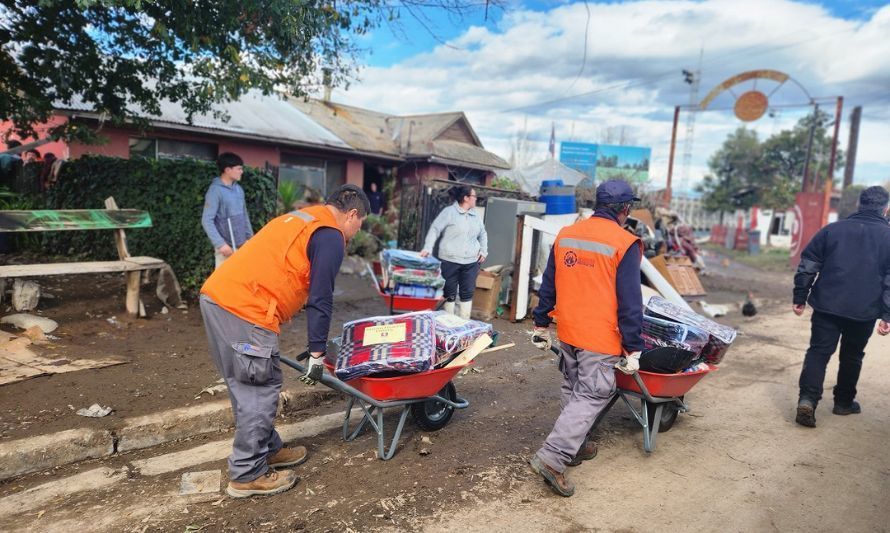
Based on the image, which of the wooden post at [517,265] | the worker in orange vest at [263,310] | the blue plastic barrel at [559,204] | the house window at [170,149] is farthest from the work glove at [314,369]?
the house window at [170,149]

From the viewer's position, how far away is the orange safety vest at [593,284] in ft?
11.0

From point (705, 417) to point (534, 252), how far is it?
13.0 feet

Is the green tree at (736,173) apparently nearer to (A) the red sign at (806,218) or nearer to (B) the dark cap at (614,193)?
(A) the red sign at (806,218)

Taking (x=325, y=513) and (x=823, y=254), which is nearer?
(x=325, y=513)

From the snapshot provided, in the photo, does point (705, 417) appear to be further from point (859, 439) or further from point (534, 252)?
point (534, 252)

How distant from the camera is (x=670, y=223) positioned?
14797 millimetres

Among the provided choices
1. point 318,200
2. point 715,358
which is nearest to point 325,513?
point 715,358

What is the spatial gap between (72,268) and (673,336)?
5.79 m

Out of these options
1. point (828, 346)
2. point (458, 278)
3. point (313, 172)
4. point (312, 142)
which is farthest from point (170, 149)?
point (828, 346)

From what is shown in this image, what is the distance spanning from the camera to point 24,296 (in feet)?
19.8

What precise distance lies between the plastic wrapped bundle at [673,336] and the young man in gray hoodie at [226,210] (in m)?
4.27

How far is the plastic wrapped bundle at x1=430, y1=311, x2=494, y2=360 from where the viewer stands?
12.4 feet

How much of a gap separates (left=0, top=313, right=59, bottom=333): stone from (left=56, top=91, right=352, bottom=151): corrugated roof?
7.18 meters

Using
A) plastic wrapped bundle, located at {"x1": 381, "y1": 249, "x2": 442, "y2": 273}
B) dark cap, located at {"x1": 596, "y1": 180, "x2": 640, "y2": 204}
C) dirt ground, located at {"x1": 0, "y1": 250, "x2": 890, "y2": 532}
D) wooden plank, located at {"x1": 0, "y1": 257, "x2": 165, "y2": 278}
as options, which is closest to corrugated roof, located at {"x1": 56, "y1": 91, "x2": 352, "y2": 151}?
wooden plank, located at {"x1": 0, "y1": 257, "x2": 165, "y2": 278}
